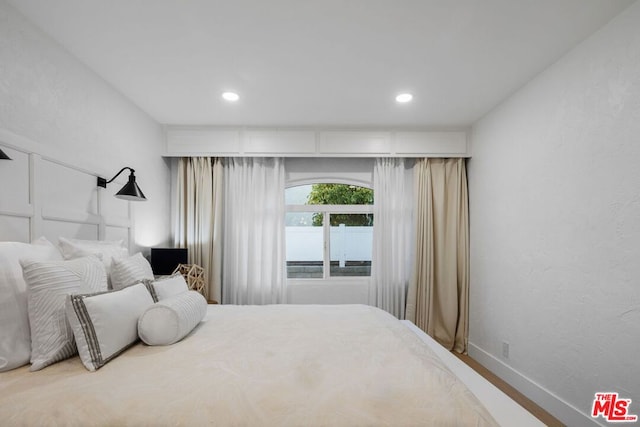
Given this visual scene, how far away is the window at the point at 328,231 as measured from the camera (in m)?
3.95

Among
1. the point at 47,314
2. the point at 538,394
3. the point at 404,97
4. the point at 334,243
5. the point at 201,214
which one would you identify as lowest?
the point at 538,394

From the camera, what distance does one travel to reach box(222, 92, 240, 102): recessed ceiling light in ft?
9.07

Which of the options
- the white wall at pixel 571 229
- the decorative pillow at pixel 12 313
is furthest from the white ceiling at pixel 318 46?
the decorative pillow at pixel 12 313

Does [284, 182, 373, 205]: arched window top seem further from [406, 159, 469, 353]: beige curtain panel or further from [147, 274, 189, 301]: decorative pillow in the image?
[147, 274, 189, 301]: decorative pillow

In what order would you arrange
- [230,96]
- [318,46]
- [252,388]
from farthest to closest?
1. [230,96]
2. [318,46]
3. [252,388]

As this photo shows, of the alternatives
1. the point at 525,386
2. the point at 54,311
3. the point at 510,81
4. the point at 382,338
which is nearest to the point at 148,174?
the point at 54,311

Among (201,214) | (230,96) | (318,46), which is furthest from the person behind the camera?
(201,214)

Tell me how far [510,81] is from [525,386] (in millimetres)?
2504

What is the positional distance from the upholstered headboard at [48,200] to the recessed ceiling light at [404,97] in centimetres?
264

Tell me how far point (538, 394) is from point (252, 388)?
240cm

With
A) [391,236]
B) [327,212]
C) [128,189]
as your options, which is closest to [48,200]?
[128,189]

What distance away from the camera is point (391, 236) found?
12.4ft

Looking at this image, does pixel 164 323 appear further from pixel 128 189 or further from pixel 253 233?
pixel 253 233

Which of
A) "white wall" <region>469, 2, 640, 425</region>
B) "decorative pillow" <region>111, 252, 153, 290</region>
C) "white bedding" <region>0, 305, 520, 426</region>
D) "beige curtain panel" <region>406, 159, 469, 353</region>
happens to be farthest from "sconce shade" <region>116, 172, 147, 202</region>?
"white wall" <region>469, 2, 640, 425</region>
